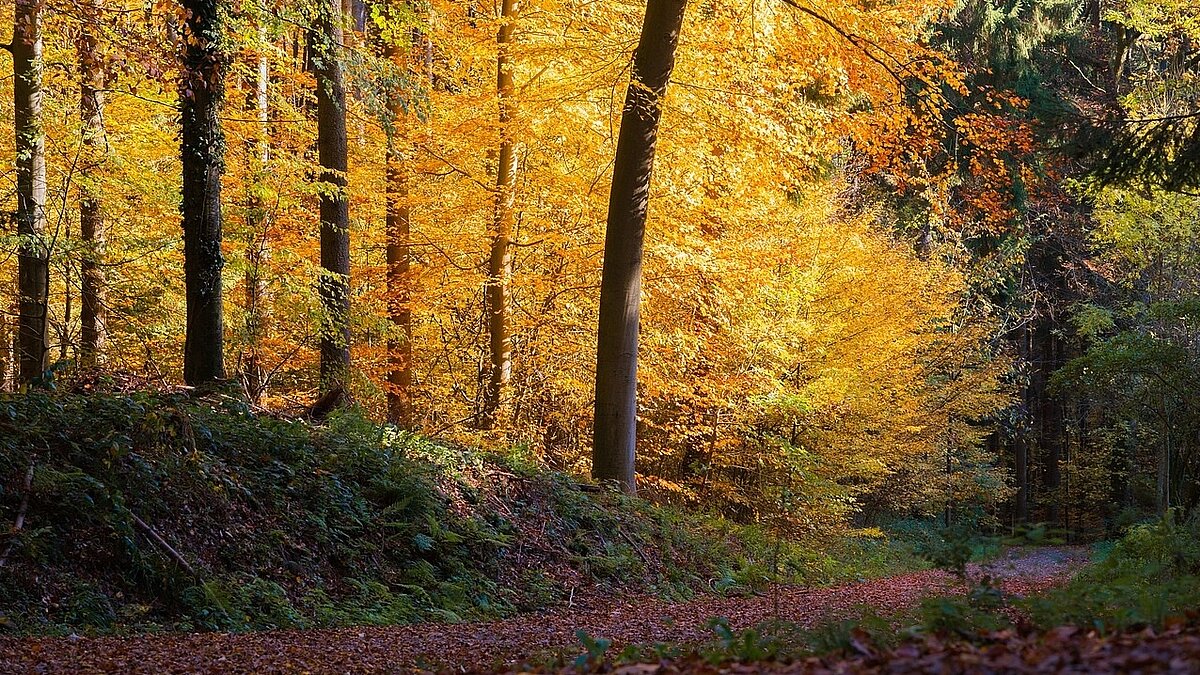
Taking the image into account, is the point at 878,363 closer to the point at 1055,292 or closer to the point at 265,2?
the point at 265,2

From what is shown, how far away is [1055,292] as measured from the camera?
3478 cm

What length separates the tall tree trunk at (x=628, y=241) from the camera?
36.7 ft

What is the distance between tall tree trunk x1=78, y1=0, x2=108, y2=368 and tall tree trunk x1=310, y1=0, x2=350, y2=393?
2559 millimetres

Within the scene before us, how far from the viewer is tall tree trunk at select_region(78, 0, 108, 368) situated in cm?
1235

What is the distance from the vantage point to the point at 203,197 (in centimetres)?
951

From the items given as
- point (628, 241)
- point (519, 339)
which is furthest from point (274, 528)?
point (519, 339)

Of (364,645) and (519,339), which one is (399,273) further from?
(364,645)

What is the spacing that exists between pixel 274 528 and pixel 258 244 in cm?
648

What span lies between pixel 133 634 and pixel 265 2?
7076 millimetres

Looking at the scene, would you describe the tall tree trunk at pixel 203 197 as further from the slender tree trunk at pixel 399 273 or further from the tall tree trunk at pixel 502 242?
the slender tree trunk at pixel 399 273

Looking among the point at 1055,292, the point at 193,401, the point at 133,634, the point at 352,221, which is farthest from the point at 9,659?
the point at 1055,292

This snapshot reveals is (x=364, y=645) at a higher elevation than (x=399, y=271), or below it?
below

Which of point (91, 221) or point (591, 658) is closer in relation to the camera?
point (591, 658)

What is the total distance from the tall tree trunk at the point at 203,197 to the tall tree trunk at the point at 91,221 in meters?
1.72
